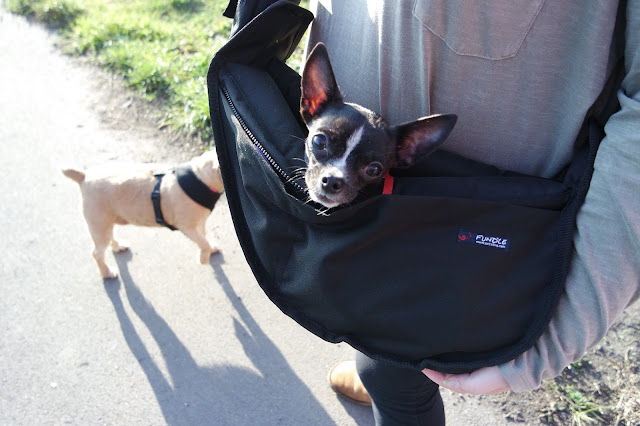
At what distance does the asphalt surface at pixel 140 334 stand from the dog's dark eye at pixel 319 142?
1.51 metres

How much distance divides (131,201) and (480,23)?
7.90 ft

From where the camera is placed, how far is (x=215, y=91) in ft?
5.74

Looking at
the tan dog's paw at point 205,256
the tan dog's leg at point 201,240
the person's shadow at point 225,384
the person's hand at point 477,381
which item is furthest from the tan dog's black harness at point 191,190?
the person's hand at point 477,381

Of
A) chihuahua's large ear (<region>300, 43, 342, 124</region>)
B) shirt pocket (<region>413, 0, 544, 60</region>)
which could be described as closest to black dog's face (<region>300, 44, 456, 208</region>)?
chihuahua's large ear (<region>300, 43, 342, 124</region>)

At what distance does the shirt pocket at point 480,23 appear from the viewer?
1308 mm

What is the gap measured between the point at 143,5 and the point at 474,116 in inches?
222

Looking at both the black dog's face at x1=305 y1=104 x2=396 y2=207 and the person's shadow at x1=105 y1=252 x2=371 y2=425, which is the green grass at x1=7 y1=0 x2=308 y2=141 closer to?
the person's shadow at x1=105 y1=252 x2=371 y2=425

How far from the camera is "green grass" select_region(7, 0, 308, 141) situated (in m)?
4.55

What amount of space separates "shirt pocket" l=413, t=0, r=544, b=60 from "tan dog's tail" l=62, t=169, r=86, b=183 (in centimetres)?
252

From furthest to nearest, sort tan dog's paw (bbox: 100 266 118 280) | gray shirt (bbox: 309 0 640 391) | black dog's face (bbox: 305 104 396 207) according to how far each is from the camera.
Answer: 1. tan dog's paw (bbox: 100 266 118 280)
2. black dog's face (bbox: 305 104 396 207)
3. gray shirt (bbox: 309 0 640 391)

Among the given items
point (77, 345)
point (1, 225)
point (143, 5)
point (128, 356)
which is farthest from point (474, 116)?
point (143, 5)

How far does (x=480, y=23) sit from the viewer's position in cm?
135

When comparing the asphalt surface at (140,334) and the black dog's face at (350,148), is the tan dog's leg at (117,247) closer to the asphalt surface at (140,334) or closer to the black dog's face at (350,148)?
the asphalt surface at (140,334)

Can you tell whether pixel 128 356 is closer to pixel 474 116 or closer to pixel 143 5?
pixel 474 116
